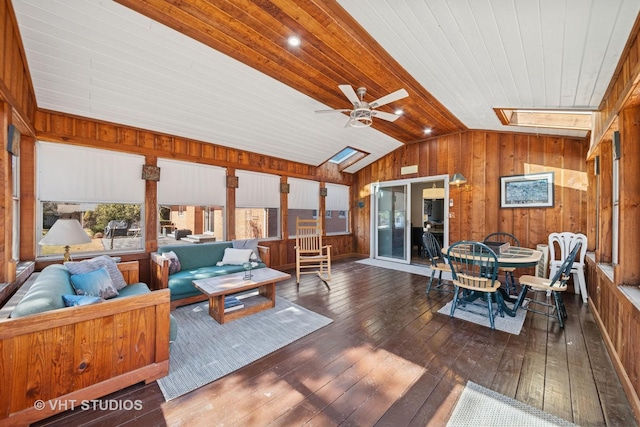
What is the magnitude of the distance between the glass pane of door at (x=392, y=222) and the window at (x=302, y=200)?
1.71m

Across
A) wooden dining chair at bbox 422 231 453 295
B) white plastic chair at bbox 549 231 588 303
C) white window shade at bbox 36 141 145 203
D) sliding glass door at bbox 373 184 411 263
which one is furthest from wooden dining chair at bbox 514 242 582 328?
white window shade at bbox 36 141 145 203

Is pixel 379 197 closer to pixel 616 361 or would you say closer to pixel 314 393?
pixel 616 361

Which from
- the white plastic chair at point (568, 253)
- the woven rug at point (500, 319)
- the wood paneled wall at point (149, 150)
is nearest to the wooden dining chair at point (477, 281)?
the woven rug at point (500, 319)

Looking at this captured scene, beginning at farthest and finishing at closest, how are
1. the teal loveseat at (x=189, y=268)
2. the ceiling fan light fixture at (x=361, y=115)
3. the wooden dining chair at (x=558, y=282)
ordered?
the teal loveseat at (x=189, y=268) → the ceiling fan light fixture at (x=361, y=115) → the wooden dining chair at (x=558, y=282)

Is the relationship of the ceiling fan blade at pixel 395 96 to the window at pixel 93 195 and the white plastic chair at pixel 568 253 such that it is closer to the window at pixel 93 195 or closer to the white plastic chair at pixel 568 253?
the white plastic chair at pixel 568 253

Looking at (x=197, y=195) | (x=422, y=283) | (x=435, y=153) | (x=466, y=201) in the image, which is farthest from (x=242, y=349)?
(x=435, y=153)

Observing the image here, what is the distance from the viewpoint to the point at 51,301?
64.1 inches

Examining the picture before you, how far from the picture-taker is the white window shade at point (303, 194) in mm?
5863

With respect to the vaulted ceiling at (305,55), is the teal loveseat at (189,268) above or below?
below

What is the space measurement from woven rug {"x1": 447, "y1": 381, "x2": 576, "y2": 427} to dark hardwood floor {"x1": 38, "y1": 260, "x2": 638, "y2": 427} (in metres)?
0.07

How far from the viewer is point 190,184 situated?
4270 millimetres

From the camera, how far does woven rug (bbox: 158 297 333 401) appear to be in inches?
76.5

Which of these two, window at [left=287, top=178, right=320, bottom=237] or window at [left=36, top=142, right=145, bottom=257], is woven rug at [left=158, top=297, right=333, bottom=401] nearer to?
window at [left=36, top=142, right=145, bottom=257]

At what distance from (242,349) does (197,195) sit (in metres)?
2.93
